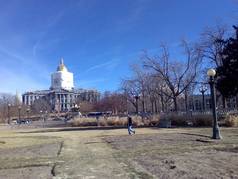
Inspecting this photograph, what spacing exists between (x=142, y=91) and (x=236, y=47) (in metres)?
40.1

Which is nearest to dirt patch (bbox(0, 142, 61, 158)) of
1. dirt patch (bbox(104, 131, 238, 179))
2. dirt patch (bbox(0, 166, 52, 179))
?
dirt patch (bbox(104, 131, 238, 179))

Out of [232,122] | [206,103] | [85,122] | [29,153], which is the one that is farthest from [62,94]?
[29,153]

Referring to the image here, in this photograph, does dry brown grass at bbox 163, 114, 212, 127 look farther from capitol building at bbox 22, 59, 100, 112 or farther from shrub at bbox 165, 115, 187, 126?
capitol building at bbox 22, 59, 100, 112

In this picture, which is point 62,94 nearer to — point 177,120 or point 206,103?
point 206,103

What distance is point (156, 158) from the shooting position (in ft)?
47.0

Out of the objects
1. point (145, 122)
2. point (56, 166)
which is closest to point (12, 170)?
point (56, 166)

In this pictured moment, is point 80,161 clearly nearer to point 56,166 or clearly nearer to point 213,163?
point 56,166

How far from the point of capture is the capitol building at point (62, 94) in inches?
Result: 6919

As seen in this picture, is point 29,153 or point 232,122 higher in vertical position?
point 232,122

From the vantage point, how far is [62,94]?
178m

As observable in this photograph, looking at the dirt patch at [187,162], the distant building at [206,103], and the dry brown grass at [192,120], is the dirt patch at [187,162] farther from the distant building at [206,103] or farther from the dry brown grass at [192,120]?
the distant building at [206,103]

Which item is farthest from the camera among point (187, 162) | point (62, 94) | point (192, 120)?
point (62, 94)

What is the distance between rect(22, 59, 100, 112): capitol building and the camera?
17575cm

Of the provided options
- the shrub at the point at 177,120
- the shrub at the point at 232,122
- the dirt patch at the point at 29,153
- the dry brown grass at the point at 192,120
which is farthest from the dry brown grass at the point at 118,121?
the dirt patch at the point at 29,153
